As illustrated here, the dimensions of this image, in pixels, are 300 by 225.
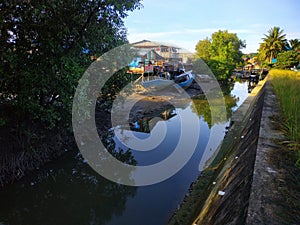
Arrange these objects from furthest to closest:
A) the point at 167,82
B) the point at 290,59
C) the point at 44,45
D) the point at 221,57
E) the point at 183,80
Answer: the point at 221,57 → the point at 290,59 → the point at 183,80 → the point at 167,82 → the point at 44,45

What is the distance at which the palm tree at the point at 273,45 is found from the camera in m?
34.2

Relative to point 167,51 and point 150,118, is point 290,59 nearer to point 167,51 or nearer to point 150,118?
point 167,51

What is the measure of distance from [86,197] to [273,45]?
129ft

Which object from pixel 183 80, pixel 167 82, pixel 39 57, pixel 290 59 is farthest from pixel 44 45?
pixel 290 59

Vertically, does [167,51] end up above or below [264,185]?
above

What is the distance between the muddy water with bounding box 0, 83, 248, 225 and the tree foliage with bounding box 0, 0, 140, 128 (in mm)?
1841

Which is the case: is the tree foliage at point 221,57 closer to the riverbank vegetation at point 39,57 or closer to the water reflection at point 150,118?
the water reflection at point 150,118

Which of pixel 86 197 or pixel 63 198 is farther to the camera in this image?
pixel 86 197

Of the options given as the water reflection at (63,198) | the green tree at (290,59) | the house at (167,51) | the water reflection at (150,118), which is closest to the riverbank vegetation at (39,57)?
the water reflection at (63,198)

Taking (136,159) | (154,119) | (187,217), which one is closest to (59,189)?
(136,159)

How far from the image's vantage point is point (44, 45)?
14.5 feet

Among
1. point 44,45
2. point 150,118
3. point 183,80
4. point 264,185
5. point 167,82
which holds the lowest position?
point 150,118

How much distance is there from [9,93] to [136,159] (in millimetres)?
4061

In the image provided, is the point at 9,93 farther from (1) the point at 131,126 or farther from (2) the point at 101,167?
(1) the point at 131,126
